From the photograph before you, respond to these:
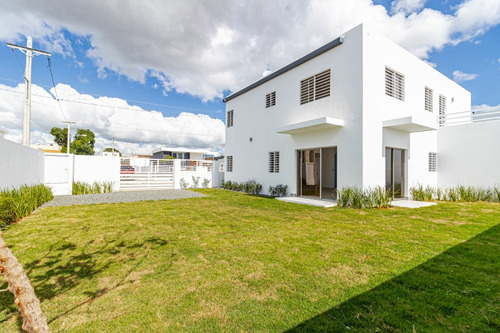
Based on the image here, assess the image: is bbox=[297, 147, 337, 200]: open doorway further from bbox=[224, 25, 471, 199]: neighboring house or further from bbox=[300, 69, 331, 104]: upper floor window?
bbox=[300, 69, 331, 104]: upper floor window

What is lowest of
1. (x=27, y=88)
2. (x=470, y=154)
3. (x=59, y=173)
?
(x=59, y=173)

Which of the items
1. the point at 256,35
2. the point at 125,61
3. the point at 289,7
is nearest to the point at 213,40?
the point at 256,35

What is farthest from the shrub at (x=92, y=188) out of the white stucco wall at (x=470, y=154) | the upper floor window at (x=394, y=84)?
the white stucco wall at (x=470, y=154)

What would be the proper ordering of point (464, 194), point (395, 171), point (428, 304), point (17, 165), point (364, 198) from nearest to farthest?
point (428, 304) → point (17, 165) → point (364, 198) → point (395, 171) → point (464, 194)

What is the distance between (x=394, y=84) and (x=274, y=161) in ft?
21.8

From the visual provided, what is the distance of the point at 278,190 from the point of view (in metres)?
11.9

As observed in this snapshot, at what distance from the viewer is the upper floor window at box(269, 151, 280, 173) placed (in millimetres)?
12461

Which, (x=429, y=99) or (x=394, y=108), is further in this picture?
(x=429, y=99)

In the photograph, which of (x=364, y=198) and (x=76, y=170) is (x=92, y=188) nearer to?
(x=76, y=170)

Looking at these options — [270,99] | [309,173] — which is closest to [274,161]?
[309,173]

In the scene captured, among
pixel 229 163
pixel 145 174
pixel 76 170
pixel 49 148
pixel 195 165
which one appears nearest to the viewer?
pixel 76 170

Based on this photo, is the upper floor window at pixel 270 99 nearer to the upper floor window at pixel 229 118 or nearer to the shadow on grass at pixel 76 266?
the upper floor window at pixel 229 118

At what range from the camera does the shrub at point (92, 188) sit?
1230 cm

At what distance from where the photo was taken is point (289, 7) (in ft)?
32.6
